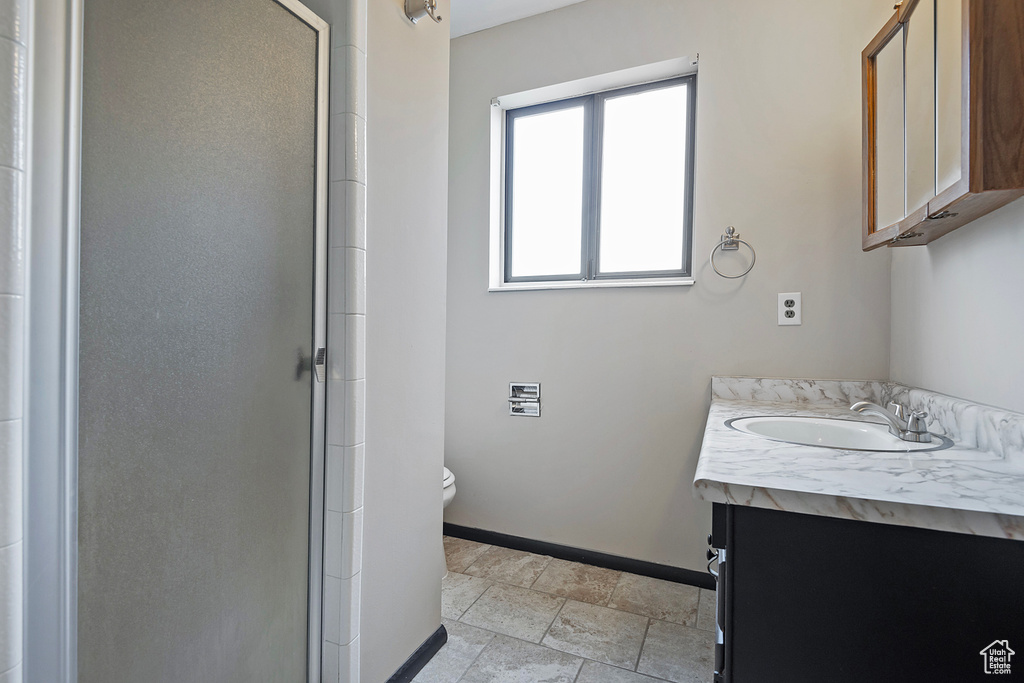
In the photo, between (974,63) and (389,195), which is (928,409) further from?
(389,195)

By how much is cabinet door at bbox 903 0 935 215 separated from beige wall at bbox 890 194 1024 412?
14 cm

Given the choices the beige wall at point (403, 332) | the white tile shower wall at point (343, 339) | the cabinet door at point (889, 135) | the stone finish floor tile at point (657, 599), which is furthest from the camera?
the stone finish floor tile at point (657, 599)

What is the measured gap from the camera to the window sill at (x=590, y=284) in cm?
199

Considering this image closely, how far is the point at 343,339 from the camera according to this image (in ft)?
3.61

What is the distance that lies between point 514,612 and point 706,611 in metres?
0.69

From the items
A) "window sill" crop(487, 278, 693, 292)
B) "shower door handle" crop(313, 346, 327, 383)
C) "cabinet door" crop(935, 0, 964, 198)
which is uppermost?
"cabinet door" crop(935, 0, 964, 198)

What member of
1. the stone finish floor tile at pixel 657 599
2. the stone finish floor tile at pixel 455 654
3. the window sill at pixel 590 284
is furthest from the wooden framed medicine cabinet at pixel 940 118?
the stone finish floor tile at pixel 455 654

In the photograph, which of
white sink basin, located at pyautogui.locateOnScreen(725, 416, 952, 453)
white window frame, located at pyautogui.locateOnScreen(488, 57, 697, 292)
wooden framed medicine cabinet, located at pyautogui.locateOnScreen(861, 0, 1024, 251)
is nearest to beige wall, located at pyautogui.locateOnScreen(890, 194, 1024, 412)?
wooden framed medicine cabinet, located at pyautogui.locateOnScreen(861, 0, 1024, 251)

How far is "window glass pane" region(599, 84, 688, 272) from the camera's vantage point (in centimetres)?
211

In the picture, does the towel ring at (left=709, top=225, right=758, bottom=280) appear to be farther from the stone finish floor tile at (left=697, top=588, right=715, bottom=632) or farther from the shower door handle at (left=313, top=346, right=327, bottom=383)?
the shower door handle at (left=313, top=346, right=327, bottom=383)

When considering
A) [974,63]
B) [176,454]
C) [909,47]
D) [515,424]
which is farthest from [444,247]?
[909,47]

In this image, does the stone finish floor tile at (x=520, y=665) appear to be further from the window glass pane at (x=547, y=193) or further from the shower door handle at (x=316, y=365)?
the window glass pane at (x=547, y=193)

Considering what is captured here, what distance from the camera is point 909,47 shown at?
129 centimetres

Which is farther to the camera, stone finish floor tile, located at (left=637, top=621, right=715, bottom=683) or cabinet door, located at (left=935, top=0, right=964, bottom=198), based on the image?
stone finish floor tile, located at (left=637, top=621, right=715, bottom=683)
